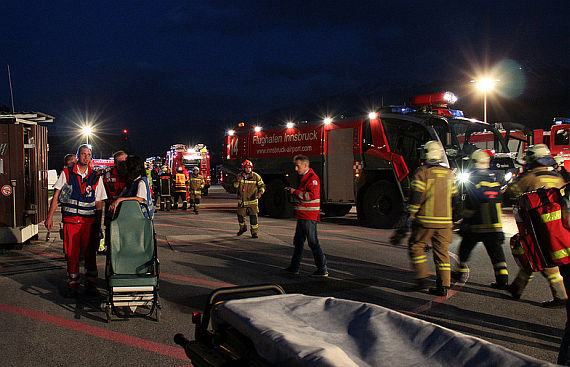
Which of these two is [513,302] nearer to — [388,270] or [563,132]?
[388,270]

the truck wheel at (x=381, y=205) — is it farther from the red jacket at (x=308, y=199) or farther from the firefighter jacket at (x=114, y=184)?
the firefighter jacket at (x=114, y=184)

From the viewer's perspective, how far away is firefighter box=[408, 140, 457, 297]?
6094 millimetres

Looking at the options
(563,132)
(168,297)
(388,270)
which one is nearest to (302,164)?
(388,270)

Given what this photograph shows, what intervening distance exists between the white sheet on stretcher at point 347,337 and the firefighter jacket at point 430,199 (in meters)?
3.66

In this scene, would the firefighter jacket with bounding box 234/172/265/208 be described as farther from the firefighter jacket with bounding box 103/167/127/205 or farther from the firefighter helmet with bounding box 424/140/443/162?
the firefighter helmet with bounding box 424/140/443/162

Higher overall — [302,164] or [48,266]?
[302,164]

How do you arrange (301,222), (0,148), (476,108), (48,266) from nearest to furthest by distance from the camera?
(301,222), (48,266), (0,148), (476,108)

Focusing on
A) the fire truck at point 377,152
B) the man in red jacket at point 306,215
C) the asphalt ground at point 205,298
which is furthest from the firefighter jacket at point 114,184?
the fire truck at point 377,152

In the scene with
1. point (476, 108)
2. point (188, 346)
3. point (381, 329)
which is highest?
point (476, 108)

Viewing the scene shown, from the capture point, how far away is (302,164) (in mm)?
7426

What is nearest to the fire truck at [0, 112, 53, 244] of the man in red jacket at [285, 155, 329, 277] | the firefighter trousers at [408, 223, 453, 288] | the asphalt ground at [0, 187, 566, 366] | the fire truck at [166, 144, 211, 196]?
the asphalt ground at [0, 187, 566, 366]

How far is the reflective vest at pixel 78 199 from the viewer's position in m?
6.12

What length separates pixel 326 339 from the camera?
223 cm

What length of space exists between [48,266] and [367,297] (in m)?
5.08
